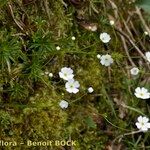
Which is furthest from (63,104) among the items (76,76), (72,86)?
(76,76)

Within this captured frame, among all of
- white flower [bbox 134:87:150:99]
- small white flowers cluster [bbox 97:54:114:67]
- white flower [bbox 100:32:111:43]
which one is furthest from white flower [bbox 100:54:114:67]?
white flower [bbox 134:87:150:99]

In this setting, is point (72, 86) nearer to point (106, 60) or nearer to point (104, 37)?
point (106, 60)

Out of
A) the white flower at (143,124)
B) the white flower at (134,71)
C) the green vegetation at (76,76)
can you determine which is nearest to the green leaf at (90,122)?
the green vegetation at (76,76)

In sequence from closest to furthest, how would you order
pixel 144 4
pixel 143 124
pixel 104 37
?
1. pixel 144 4
2. pixel 143 124
3. pixel 104 37

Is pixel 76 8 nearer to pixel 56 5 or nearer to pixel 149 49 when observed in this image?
pixel 56 5

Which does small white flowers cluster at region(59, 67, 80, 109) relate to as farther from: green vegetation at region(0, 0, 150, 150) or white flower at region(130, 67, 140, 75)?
white flower at region(130, 67, 140, 75)
